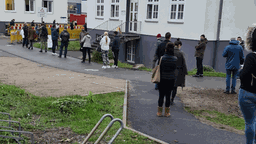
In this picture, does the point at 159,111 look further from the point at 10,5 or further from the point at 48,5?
the point at 48,5

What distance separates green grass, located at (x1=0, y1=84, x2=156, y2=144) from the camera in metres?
5.89

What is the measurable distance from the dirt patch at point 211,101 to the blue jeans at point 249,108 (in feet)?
7.10

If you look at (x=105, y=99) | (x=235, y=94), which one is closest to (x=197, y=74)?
(x=235, y=94)

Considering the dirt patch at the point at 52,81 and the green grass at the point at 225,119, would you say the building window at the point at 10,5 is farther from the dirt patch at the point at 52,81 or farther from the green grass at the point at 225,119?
the green grass at the point at 225,119

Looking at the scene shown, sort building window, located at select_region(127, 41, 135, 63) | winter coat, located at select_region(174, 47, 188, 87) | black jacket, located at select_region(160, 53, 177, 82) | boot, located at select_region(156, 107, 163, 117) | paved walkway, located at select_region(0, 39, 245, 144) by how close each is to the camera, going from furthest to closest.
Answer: building window, located at select_region(127, 41, 135, 63)
winter coat, located at select_region(174, 47, 188, 87)
boot, located at select_region(156, 107, 163, 117)
black jacket, located at select_region(160, 53, 177, 82)
paved walkway, located at select_region(0, 39, 245, 144)

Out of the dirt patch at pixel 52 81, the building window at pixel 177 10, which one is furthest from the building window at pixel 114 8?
the dirt patch at pixel 52 81

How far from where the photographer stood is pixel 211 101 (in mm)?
8992

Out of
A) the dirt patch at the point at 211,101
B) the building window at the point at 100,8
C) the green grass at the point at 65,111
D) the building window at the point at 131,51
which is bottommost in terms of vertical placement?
the dirt patch at the point at 211,101

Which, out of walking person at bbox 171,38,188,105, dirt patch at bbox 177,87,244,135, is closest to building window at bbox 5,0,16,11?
dirt patch at bbox 177,87,244,135

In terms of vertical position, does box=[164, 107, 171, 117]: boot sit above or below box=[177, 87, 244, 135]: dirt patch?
above

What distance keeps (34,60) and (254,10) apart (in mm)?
14376

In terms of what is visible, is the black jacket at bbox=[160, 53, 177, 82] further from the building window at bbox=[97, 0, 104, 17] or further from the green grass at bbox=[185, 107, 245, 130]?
the building window at bbox=[97, 0, 104, 17]

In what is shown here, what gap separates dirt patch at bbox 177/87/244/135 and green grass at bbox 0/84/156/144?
7.52ft

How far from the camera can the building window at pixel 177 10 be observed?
17025 mm
